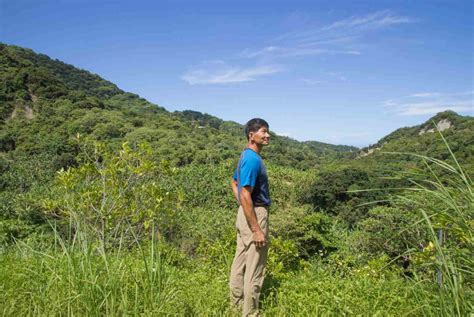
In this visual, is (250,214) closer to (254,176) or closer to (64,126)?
(254,176)

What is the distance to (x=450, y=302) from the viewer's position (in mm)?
1714

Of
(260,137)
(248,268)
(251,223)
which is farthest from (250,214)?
(260,137)

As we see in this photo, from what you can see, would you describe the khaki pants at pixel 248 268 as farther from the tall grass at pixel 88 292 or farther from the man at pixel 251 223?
the tall grass at pixel 88 292

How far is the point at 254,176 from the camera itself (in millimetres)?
2660

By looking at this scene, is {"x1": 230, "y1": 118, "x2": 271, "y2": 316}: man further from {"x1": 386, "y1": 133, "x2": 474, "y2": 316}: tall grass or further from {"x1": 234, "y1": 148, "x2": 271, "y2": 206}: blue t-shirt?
{"x1": 386, "y1": 133, "x2": 474, "y2": 316}: tall grass

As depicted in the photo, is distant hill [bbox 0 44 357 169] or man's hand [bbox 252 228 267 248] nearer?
man's hand [bbox 252 228 267 248]

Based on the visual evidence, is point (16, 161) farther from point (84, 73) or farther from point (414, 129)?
point (414, 129)

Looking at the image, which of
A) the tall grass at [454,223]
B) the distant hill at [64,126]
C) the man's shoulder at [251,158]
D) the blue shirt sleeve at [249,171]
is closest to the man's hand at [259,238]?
the blue shirt sleeve at [249,171]

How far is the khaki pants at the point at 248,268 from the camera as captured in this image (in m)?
2.71

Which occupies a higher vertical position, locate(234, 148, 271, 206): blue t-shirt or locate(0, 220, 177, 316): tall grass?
locate(234, 148, 271, 206): blue t-shirt

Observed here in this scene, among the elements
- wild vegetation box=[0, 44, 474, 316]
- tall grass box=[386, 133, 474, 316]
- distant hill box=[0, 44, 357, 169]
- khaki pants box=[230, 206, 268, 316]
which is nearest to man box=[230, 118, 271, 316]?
khaki pants box=[230, 206, 268, 316]

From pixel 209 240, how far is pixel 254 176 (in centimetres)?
640

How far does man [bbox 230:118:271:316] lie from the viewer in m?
2.65

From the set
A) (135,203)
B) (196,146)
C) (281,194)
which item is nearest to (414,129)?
(196,146)
